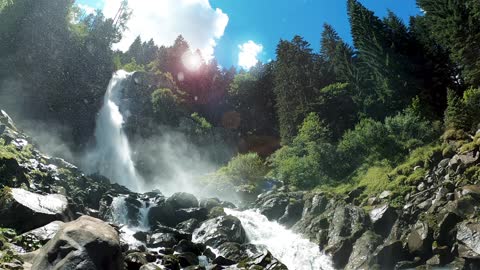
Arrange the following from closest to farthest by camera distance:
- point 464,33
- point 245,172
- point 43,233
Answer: point 43,233 → point 464,33 → point 245,172

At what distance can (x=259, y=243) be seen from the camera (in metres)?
25.8

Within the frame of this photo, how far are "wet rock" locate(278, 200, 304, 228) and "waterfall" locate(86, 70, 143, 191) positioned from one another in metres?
23.9

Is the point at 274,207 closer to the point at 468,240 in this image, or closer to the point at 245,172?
the point at 245,172

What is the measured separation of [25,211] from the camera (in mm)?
17094

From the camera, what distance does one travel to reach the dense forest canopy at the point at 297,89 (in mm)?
35719

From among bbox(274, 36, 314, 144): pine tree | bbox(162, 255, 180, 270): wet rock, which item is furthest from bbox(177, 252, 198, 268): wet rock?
bbox(274, 36, 314, 144): pine tree

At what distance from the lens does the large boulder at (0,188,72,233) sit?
1667 centimetres

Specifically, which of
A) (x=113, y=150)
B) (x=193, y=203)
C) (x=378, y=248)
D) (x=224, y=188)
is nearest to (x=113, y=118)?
(x=113, y=150)

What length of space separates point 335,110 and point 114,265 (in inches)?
1712

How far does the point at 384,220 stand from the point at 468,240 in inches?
214

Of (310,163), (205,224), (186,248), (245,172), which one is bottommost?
(186,248)

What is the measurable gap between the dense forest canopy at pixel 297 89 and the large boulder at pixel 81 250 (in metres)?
23.6

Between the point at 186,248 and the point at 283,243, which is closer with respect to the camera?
the point at 186,248

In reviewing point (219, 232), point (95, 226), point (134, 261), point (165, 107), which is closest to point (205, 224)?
point (219, 232)
